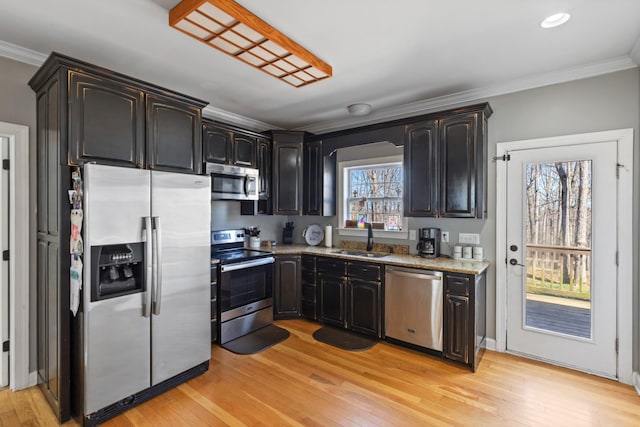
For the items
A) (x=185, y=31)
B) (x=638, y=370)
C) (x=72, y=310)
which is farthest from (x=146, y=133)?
(x=638, y=370)

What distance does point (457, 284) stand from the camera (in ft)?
9.46

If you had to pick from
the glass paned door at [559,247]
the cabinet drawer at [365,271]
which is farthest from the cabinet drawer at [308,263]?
the glass paned door at [559,247]

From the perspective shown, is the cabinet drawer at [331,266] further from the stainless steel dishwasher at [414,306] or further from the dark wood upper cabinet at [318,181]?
the dark wood upper cabinet at [318,181]

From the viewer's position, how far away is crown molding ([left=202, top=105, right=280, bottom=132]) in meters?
3.91

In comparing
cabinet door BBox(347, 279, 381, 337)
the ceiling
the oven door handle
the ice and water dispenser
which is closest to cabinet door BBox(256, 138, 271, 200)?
the ceiling

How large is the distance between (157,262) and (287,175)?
2324 millimetres

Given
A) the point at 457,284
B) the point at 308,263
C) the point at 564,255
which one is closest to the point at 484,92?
the point at 564,255

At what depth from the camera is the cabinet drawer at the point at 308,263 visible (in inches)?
156

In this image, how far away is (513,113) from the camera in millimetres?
3127

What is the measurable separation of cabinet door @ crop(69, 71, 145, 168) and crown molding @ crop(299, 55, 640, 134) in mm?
2749

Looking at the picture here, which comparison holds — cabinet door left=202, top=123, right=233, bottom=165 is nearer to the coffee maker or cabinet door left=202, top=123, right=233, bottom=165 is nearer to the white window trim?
the white window trim

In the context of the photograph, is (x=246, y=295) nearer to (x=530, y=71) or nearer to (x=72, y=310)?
(x=72, y=310)

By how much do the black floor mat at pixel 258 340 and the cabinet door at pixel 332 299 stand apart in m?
0.54

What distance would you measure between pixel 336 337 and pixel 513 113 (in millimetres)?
3042
